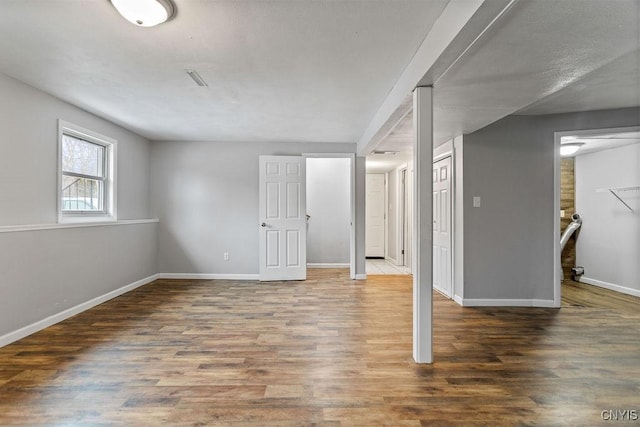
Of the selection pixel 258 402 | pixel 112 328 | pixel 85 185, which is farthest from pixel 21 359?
pixel 85 185

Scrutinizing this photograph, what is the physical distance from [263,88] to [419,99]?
1.46 meters

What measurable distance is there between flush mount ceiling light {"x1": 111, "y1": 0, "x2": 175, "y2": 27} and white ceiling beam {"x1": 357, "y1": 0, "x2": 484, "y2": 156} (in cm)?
153

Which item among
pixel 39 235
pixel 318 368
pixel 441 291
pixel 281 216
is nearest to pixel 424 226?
pixel 318 368

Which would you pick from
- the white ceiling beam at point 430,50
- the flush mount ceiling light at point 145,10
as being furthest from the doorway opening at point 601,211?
the flush mount ceiling light at point 145,10

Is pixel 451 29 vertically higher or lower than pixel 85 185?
higher

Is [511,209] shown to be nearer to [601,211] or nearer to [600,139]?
[600,139]

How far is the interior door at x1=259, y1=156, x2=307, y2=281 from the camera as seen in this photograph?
518cm

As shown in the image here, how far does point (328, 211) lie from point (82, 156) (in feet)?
14.3

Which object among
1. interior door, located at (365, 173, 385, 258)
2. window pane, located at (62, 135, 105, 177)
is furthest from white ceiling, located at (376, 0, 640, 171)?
interior door, located at (365, 173, 385, 258)

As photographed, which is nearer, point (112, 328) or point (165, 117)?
point (112, 328)

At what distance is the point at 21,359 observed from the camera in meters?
2.40

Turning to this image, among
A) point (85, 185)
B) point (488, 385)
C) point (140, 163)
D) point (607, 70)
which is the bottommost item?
point (488, 385)

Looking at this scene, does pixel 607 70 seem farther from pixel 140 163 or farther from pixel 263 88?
pixel 140 163

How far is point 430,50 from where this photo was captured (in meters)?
2.03
